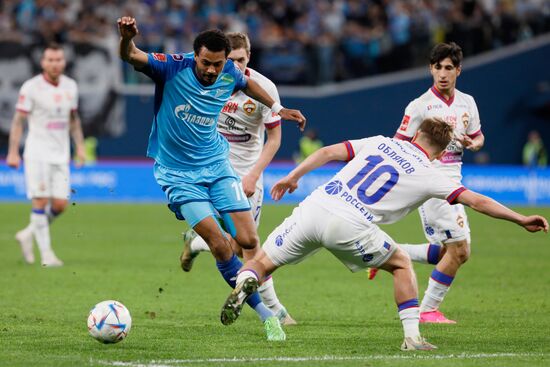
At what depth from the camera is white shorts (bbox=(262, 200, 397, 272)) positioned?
7406 millimetres

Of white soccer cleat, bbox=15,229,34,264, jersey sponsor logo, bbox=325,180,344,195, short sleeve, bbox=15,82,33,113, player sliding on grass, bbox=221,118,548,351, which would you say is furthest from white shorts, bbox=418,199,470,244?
white soccer cleat, bbox=15,229,34,264

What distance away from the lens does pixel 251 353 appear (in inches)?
291

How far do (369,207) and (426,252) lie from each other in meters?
3.11

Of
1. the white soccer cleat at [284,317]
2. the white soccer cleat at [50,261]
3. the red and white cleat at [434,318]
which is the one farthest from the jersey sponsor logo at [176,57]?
the white soccer cleat at [50,261]

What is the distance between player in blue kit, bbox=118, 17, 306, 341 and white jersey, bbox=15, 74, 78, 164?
5.78 meters

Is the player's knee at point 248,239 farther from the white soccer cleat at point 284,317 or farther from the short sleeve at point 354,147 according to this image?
the short sleeve at point 354,147

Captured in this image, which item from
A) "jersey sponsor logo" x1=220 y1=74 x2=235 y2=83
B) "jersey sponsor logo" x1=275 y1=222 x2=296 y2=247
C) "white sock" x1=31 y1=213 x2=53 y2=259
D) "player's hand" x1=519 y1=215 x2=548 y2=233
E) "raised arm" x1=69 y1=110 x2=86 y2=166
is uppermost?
"jersey sponsor logo" x1=220 y1=74 x2=235 y2=83

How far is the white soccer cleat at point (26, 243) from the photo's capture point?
Answer: 14422mm

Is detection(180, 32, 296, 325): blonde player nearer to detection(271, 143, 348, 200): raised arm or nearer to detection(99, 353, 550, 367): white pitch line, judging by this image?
detection(271, 143, 348, 200): raised arm

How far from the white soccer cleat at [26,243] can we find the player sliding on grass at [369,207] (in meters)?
7.51

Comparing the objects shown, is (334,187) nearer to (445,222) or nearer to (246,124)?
(246,124)

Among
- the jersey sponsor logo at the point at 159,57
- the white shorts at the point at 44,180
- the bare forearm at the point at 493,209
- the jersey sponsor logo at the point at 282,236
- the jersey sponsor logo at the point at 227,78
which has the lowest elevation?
the white shorts at the point at 44,180

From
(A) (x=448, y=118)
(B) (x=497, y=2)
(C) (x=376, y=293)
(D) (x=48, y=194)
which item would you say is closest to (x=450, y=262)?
(A) (x=448, y=118)

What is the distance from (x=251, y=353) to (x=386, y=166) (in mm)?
1623
